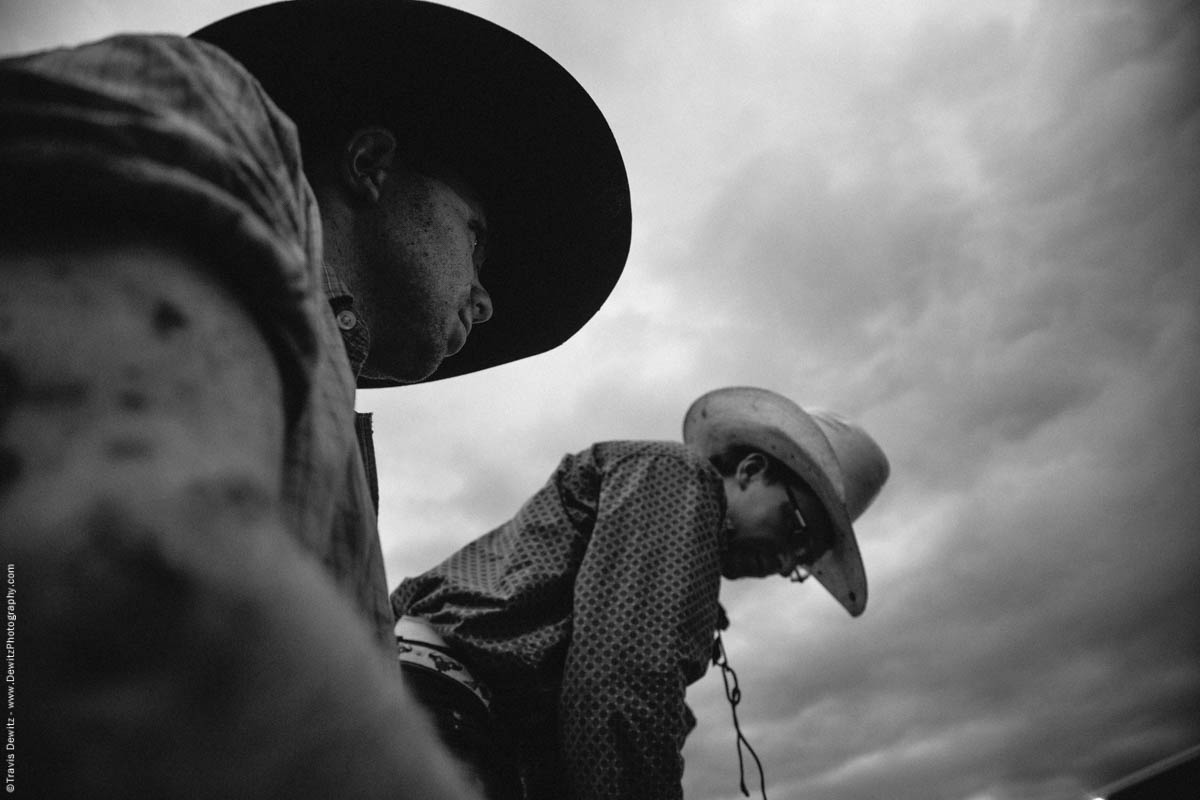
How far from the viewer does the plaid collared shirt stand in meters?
2.10

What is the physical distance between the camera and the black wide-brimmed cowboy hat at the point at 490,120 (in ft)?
6.23

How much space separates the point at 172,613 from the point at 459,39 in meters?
1.99

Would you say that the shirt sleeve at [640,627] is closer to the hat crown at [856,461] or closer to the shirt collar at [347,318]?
the shirt collar at [347,318]

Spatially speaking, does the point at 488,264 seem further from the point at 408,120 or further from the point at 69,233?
the point at 69,233

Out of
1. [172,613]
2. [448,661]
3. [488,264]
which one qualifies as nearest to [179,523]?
[172,613]

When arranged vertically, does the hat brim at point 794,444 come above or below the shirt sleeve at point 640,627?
above

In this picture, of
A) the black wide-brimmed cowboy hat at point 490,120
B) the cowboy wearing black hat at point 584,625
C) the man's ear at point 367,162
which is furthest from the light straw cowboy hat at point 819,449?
the man's ear at point 367,162

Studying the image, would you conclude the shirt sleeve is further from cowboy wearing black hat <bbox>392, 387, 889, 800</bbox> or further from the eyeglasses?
the eyeglasses

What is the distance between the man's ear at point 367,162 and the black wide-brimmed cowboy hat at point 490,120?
7.1 inches

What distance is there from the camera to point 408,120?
2.13m

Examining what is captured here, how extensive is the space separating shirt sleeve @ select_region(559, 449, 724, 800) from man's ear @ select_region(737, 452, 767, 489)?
44.4 inches

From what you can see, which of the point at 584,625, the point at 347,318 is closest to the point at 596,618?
the point at 584,625

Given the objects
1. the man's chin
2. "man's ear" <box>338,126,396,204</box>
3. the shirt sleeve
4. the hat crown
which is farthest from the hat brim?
"man's ear" <box>338,126,396,204</box>

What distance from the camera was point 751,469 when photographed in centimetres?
395
